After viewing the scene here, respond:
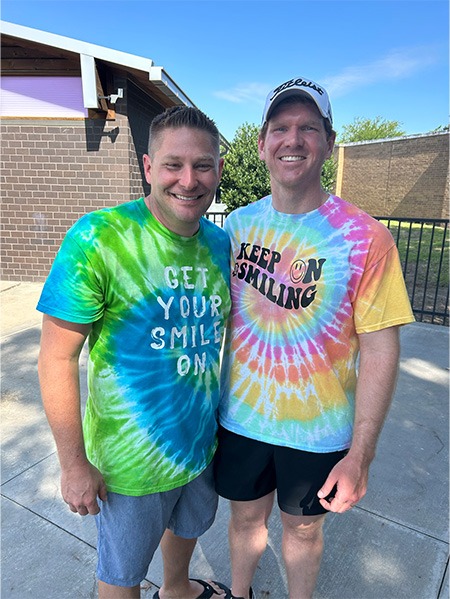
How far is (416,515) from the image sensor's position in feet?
7.91

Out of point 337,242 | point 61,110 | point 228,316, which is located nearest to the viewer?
point 337,242

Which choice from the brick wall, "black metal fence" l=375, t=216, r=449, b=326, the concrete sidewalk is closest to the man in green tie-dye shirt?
the concrete sidewalk

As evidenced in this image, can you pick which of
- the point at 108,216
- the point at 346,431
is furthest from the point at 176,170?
the point at 346,431

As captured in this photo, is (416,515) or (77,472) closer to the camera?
(77,472)

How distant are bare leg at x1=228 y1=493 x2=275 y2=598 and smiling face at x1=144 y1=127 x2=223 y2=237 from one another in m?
1.13

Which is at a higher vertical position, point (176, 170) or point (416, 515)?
point (176, 170)

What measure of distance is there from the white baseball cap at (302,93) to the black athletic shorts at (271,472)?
3.92 ft

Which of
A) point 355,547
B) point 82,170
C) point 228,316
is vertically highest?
point 82,170

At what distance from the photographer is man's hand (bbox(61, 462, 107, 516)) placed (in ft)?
4.23

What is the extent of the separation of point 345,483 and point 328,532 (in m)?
1.09

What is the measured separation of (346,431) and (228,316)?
1.91 feet

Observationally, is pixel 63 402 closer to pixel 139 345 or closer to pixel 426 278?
pixel 139 345

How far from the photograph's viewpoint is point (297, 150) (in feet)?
4.87

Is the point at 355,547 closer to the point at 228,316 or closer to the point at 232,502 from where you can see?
the point at 232,502
